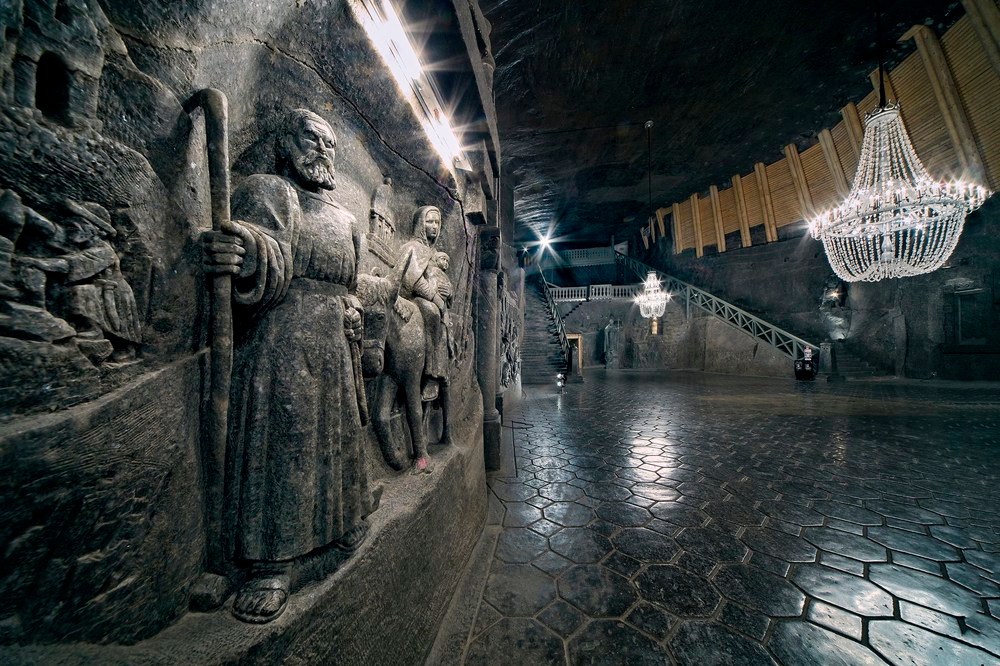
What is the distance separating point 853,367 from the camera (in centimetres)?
1183

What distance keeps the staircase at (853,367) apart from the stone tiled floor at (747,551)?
799 cm

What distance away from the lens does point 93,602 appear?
84 centimetres

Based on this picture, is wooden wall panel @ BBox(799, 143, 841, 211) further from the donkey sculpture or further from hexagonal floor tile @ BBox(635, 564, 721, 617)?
the donkey sculpture

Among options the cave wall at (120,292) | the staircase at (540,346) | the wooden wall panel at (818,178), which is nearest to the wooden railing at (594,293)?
the staircase at (540,346)

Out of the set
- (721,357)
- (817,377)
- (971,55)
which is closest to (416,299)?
(971,55)

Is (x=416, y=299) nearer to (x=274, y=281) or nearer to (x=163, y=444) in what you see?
(x=274, y=281)

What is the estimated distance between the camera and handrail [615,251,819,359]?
1290 centimetres

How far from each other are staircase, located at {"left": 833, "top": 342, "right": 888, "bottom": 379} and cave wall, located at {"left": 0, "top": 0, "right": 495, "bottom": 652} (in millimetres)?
16181

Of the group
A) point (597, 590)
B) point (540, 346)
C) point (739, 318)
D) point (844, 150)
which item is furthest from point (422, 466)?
point (739, 318)

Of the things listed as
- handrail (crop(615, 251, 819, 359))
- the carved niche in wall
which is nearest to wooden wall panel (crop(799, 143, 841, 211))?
handrail (crop(615, 251, 819, 359))

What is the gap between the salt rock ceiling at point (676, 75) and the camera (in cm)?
657

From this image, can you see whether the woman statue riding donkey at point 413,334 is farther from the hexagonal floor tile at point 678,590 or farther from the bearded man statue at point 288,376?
the hexagonal floor tile at point 678,590

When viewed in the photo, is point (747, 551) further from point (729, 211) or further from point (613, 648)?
point (729, 211)

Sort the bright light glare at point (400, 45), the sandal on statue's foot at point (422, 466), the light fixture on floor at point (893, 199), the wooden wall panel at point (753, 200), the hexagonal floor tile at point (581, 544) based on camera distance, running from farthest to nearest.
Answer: the wooden wall panel at point (753, 200), the light fixture on floor at point (893, 199), the hexagonal floor tile at point (581, 544), the sandal on statue's foot at point (422, 466), the bright light glare at point (400, 45)
